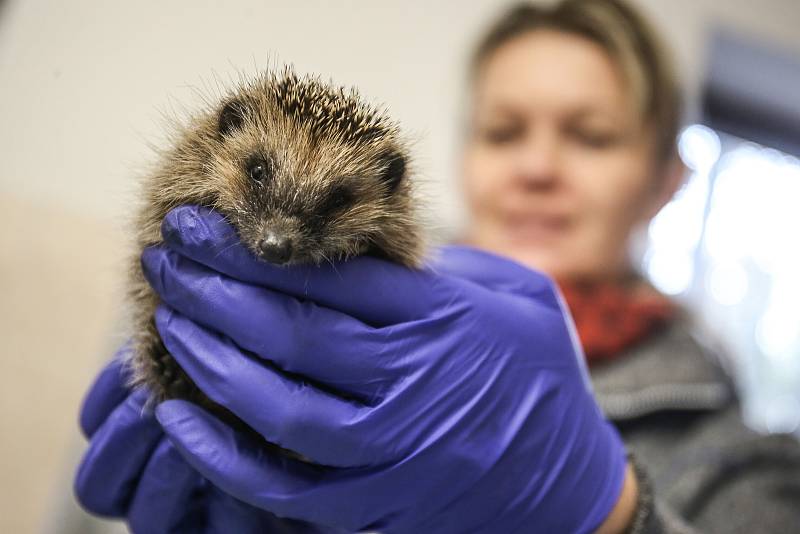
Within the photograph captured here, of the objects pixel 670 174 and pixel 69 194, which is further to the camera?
pixel 670 174

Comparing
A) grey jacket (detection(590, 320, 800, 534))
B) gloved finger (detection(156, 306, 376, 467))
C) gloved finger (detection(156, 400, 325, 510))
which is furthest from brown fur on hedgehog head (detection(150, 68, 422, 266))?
grey jacket (detection(590, 320, 800, 534))

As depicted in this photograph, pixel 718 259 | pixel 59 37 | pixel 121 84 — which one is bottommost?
pixel 718 259

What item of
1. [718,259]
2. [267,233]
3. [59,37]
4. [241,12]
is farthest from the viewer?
[718,259]

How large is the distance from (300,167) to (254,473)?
471mm

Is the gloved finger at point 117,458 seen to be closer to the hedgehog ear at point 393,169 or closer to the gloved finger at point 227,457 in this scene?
the gloved finger at point 227,457

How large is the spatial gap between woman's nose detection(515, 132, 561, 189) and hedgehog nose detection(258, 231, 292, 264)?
0.98 meters

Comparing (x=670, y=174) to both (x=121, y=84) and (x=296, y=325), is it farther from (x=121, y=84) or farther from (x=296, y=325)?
(x=121, y=84)

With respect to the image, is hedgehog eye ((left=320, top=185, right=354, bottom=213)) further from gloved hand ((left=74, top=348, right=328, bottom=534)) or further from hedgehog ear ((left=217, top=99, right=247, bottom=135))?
gloved hand ((left=74, top=348, right=328, bottom=534))

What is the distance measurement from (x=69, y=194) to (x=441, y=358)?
92cm

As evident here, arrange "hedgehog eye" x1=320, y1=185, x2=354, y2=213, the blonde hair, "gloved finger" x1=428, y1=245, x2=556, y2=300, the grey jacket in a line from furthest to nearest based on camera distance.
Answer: the blonde hair → the grey jacket → "gloved finger" x1=428, y1=245, x2=556, y2=300 → "hedgehog eye" x1=320, y1=185, x2=354, y2=213

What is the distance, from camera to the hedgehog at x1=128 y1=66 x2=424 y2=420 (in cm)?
85

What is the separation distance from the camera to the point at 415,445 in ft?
2.99

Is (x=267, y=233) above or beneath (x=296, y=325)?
above

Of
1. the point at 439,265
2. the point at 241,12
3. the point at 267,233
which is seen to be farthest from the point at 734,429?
the point at 241,12
